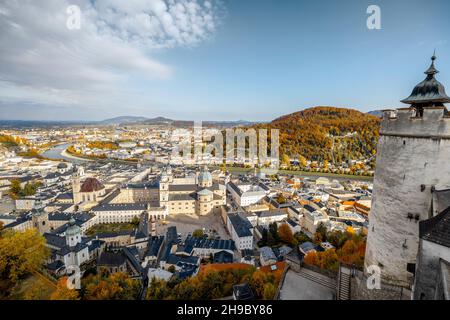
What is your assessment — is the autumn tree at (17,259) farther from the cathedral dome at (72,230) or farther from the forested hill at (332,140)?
the forested hill at (332,140)

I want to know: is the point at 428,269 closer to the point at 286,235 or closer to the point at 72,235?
the point at 286,235

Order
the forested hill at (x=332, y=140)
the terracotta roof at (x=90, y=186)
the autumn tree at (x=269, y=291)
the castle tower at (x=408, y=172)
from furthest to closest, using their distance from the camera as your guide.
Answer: the forested hill at (x=332, y=140), the terracotta roof at (x=90, y=186), the autumn tree at (x=269, y=291), the castle tower at (x=408, y=172)

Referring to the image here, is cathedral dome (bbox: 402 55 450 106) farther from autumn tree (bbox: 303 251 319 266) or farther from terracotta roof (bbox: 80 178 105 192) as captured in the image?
terracotta roof (bbox: 80 178 105 192)

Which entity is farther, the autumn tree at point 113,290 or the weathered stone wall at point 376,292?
the autumn tree at point 113,290

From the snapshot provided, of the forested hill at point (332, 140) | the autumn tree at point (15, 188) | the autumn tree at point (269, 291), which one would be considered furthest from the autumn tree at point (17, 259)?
the forested hill at point (332, 140)
